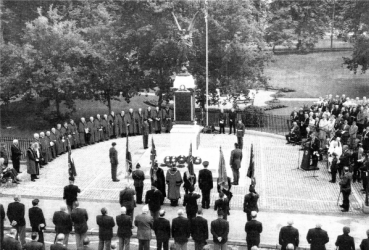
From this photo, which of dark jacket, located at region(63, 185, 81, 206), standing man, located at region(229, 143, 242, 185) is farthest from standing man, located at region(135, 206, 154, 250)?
standing man, located at region(229, 143, 242, 185)

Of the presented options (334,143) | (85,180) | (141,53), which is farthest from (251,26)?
(85,180)

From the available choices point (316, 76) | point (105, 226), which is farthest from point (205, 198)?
point (316, 76)

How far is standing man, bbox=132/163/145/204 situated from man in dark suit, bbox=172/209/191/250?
14.9 ft

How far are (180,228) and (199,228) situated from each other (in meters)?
0.50

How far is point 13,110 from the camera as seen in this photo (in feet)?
142

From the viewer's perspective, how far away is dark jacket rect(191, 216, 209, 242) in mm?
14984

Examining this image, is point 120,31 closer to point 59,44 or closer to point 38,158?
point 59,44

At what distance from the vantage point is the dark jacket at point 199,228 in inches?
590

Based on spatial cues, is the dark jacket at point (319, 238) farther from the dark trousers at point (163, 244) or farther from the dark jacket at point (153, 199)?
the dark jacket at point (153, 199)

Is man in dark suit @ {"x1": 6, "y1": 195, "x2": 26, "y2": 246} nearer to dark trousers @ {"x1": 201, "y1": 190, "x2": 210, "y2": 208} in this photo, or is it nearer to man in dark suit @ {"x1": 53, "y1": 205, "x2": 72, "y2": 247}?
man in dark suit @ {"x1": 53, "y1": 205, "x2": 72, "y2": 247}

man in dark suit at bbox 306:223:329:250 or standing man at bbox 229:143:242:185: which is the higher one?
standing man at bbox 229:143:242:185

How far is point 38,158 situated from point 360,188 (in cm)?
1267

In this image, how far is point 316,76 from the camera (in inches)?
1944

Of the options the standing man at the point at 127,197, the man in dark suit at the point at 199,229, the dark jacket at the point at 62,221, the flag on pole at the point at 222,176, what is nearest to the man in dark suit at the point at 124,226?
the dark jacket at the point at 62,221
